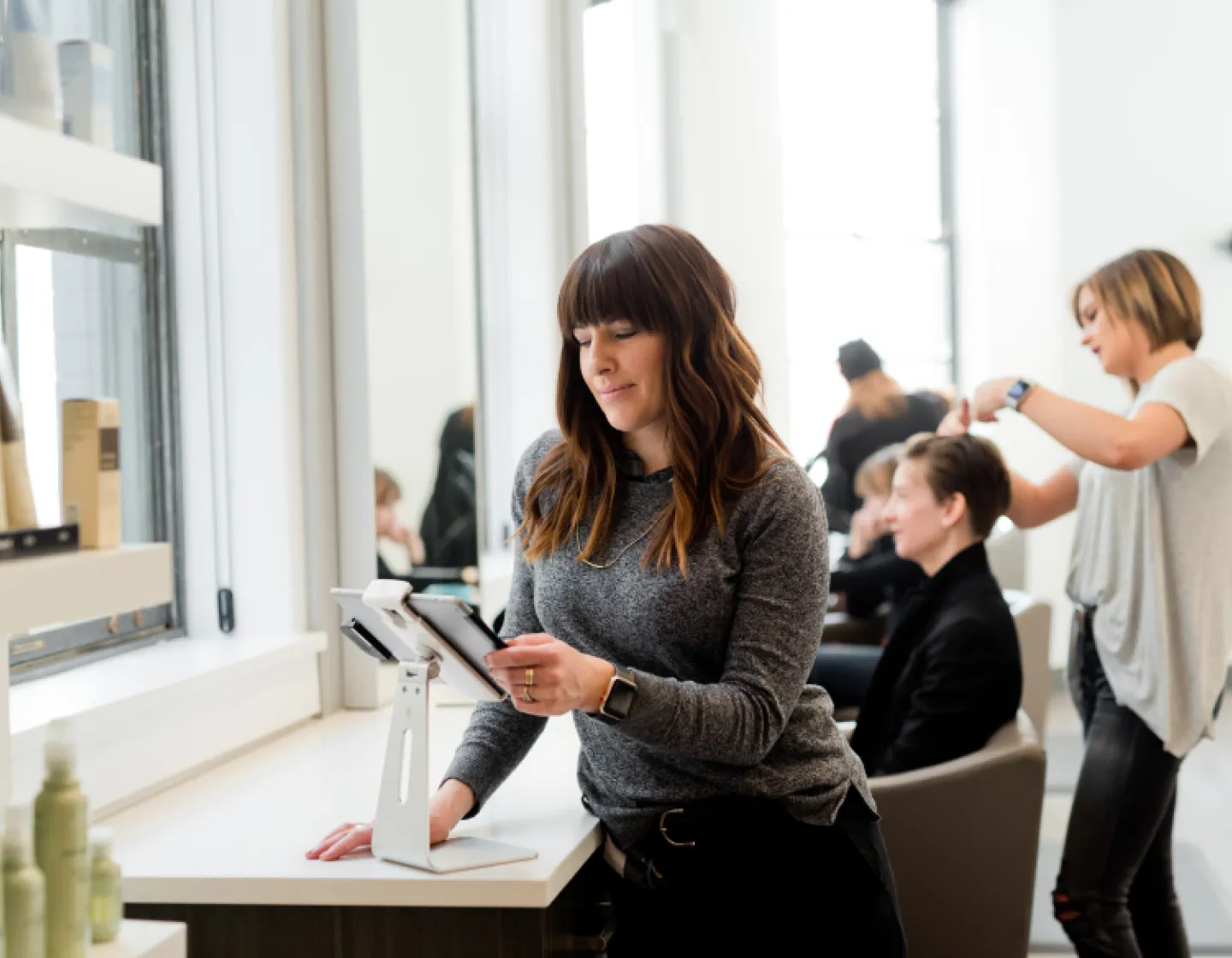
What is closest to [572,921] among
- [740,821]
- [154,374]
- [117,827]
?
[740,821]

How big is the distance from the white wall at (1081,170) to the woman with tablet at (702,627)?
482cm

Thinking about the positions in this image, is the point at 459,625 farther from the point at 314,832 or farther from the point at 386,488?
the point at 386,488

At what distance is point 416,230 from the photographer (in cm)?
308

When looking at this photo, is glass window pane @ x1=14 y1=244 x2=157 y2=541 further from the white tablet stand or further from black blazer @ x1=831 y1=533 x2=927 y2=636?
black blazer @ x1=831 y1=533 x2=927 y2=636

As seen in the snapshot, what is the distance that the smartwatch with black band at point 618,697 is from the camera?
4.90 feet

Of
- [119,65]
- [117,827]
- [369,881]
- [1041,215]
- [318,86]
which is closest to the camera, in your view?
[369,881]

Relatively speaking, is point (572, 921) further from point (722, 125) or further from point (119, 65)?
point (722, 125)

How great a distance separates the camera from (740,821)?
1642 mm

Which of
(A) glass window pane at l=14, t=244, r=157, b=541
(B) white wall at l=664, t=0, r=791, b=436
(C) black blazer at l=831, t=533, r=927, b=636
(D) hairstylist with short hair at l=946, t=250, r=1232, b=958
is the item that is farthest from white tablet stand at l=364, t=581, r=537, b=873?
(B) white wall at l=664, t=0, r=791, b=436

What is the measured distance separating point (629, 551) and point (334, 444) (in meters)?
1.09

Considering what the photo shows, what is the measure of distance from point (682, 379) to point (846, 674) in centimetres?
190

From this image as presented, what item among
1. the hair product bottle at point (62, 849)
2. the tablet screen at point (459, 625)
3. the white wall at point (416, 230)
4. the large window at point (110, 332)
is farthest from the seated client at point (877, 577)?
the hair product bottle at point (62, 849)

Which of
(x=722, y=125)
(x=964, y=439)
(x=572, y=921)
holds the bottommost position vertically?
(x=572, y=921)

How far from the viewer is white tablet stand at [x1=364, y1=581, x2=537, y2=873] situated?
62.1 inches
